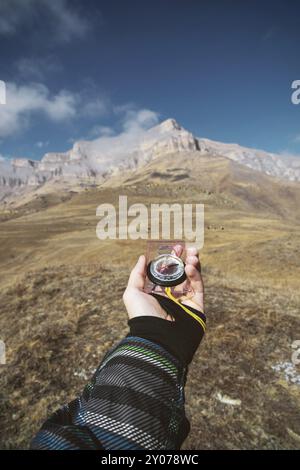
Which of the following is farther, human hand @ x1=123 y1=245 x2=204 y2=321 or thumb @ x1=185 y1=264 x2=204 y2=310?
thumb @ x1=185 y1=264 x2=204 y2=310

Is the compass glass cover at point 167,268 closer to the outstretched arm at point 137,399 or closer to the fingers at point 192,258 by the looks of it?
the fingers at point 192,258

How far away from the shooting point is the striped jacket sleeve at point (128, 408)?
2.04m

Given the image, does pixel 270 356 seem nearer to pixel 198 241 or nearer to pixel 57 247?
pixel 198 241

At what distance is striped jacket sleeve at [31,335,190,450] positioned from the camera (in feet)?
6.70

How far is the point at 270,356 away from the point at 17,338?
7321 millimetres

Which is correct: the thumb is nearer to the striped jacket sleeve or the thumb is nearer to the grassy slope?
the striped jacket sleeve

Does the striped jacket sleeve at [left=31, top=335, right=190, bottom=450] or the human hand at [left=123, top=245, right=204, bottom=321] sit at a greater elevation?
the human hand at [left=123, top=245, right=204, bottom=321]

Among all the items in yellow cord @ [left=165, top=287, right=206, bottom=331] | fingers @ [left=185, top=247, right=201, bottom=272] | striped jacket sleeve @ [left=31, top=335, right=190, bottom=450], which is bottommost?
striped jacket sleeve @ [left=31, top=335, right=190, bottom=450]

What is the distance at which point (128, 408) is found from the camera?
227 cm

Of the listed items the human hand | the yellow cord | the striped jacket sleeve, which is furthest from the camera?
the human hand

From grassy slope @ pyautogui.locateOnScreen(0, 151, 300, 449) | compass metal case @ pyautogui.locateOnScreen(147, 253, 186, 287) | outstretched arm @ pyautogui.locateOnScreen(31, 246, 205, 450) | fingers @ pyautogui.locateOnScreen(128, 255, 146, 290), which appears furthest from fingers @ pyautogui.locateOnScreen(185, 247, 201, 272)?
grassy slope @ pyautogui.locateOnScreen(0, 151, 300, 449)

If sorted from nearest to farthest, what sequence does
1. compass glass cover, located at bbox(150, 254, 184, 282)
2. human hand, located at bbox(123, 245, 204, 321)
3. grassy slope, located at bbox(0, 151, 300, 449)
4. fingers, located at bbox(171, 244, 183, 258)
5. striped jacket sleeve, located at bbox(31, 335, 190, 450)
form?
1. striped jacket sleeve, located at bbox(31, 335, 190, 450)
2. human hand, located at bbox(123, 245, 204, 321)
3. compass glass cover, located at bbox(150, 254, 184, 282)
4. fingers, located at bbox(171, 244, 183, 258)
5. grassy slope, located at bbox(0, 151, 300, 449)
